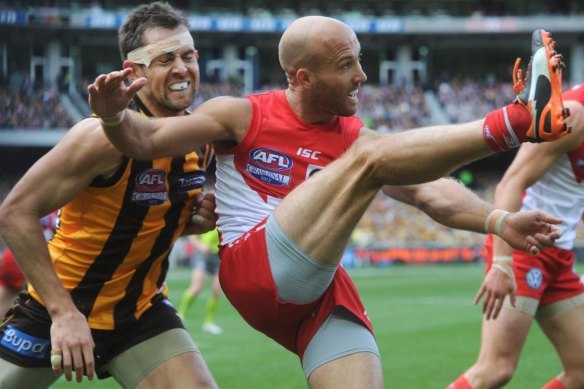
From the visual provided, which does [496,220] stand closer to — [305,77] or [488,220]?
[488,220]

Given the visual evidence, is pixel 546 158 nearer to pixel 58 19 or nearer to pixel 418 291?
pixel 418 291

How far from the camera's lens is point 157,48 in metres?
4.88

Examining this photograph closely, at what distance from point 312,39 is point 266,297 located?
1220mm

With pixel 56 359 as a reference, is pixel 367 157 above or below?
above

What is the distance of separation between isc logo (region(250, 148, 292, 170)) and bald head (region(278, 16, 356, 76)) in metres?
0.42

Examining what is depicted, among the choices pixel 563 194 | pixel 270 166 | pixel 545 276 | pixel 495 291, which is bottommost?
pixel 545 276

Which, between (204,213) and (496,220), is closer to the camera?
(496,220)

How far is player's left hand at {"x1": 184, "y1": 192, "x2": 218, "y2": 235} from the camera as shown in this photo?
502cm

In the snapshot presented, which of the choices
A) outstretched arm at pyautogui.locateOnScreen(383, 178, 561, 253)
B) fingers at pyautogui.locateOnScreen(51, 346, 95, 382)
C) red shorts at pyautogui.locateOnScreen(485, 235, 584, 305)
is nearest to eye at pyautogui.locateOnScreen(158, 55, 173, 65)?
outstretched arm at pyautogui.locateOnScreen(383, 178, 561, 253)

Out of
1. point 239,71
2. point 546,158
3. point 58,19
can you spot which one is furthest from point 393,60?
point 546,158

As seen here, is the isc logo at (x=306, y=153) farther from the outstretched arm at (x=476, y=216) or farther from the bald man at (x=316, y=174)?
the outstretched arm at (x=476, y=216)

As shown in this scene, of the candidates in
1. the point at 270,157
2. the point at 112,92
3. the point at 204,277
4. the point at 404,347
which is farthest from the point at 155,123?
the point at 204,277

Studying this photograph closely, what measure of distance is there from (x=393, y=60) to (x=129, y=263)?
147 feet

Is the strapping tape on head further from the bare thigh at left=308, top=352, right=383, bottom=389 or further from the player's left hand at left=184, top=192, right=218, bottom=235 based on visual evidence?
the bare thigh at left=308, top=352, right=383, bottom=389
